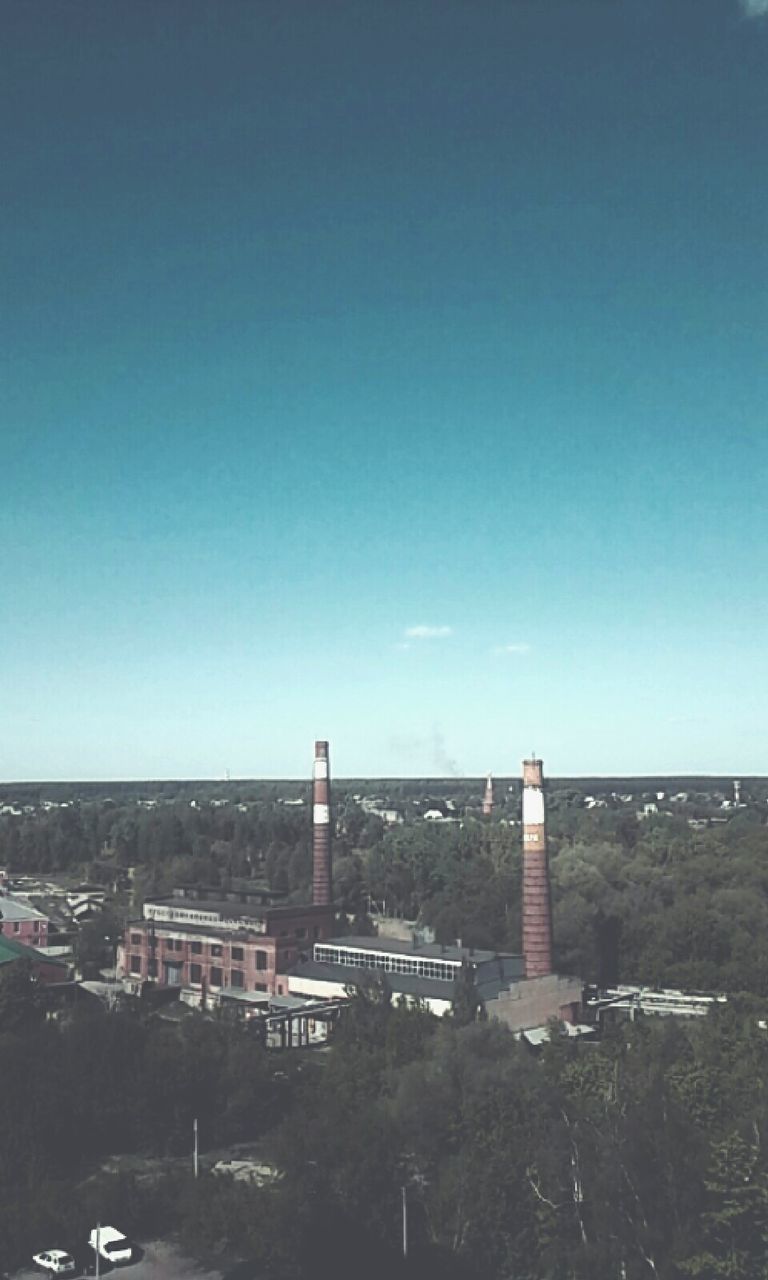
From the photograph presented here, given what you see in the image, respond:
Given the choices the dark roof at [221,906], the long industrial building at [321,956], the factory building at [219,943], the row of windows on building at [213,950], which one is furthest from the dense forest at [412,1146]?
the dark roof at [221,906]

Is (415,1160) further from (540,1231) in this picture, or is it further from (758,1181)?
(758,1181)

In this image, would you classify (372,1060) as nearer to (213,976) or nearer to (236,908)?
(213,976)

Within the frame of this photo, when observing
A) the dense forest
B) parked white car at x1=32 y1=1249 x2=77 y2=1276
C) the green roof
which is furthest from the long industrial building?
parked white car at x1=32 y1=1249 x2=77 y2=1276

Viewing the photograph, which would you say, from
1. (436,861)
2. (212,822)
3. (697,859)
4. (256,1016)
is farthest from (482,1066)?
(212,822)

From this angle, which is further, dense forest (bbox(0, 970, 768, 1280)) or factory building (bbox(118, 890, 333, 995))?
factory building (bbox(118, 890, 333, 995))

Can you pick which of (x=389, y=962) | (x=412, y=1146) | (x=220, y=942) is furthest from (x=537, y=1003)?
(x=412, y=1146)

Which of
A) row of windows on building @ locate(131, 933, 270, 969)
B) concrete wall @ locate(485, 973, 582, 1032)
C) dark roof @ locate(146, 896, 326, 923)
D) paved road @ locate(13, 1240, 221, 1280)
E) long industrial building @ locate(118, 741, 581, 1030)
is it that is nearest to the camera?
paved road @ locate(13, 1240, 221, 1280)

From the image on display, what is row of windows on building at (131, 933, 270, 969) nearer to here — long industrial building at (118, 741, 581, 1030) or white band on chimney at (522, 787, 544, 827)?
long industrial building at (118, 741, 581, 1030)
